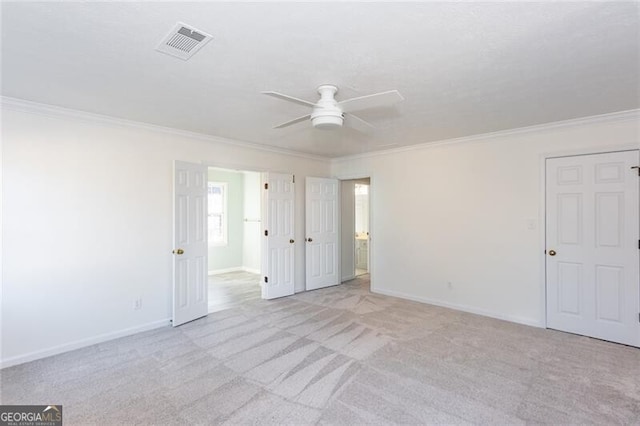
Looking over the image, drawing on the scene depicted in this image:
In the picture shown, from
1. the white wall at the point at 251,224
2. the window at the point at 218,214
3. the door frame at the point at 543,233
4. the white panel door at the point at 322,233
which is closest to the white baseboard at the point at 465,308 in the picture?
the door frame at the point at 543,233

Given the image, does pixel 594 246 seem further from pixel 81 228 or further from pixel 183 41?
pixel 81 228

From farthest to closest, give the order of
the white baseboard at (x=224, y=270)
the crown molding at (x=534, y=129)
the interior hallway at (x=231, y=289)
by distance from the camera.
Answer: the white baseboard at (x=224, y=270) < the interior hallway at (x=231, y=289) < the crown molding at (x=534, y=129)

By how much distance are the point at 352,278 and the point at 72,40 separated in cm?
582

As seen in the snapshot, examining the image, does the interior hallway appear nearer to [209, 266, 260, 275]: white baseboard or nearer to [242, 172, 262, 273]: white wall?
[209, 266, 260, 275]: white baseboard

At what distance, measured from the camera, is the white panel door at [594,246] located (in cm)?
340

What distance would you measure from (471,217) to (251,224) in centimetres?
493

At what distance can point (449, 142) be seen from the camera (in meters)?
4.64

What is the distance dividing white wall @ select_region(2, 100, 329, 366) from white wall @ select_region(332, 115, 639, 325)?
11.2 ft

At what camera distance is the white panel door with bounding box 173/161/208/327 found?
3.97 meters

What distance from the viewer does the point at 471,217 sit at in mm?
4504

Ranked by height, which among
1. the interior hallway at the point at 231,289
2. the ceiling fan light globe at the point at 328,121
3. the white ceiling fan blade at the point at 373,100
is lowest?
the interior hallway at the point at 231,289

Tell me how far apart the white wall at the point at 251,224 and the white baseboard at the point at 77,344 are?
3.40m

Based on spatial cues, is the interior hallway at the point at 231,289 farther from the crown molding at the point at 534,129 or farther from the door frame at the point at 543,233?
the door frame at the point at 543,233

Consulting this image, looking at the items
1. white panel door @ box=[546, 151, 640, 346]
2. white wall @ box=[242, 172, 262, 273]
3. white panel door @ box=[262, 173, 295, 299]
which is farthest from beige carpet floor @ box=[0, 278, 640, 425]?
white wall @ box=[242, 172, 262, 273]
